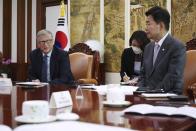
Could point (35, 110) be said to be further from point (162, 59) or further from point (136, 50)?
point (136, 50)

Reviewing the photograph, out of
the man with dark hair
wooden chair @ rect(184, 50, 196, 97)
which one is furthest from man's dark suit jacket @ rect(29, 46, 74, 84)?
wooden chair @ rect(184, 50, 196, 97)

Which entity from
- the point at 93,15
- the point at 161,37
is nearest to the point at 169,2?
the point at 93,15

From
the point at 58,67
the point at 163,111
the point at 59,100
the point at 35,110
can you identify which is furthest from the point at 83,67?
the point at 35,110

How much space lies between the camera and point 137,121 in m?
1.11

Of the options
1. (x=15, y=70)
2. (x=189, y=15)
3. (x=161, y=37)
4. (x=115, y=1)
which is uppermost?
(x=115, y=1)

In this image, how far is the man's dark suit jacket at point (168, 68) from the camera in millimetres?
2525

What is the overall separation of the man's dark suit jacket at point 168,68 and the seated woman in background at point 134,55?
125 centimetres

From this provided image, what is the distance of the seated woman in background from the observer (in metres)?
4.15

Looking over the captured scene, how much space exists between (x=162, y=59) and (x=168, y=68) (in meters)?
0.10

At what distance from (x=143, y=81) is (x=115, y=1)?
2656 millimetres

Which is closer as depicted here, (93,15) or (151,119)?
(151,119)

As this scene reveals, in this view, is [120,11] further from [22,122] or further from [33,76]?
[22,122]

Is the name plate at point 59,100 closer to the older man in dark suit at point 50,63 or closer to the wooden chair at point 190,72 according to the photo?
the wooden chair at point 190,72

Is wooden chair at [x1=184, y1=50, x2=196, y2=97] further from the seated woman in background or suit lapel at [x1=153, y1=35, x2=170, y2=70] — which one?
the seated woman in background
